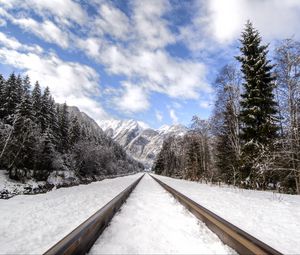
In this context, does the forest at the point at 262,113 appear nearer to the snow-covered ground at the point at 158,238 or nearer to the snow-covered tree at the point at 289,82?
the snow-covered tree at the point at 289,82

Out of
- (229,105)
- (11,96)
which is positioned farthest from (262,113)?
(11,96)

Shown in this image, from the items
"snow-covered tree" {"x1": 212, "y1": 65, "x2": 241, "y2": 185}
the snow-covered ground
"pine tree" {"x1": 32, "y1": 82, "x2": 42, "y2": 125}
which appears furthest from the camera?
"pine tree" {"x1": 32, "y1": 82, "x2": 42, "y2": 125}

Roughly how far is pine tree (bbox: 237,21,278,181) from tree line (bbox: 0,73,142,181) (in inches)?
970

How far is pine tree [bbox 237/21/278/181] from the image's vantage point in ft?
59.6

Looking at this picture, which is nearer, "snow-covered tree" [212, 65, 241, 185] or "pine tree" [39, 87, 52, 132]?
"snow-covered tree" [212, 65, 241, 185]

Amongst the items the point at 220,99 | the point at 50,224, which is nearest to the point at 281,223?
the point at 50,224

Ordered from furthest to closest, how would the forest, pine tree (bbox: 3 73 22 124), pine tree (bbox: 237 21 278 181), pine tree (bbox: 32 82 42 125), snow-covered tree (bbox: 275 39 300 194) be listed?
pine tree (bbox: 32 82 42 125) → pine tree (bbox: 3 73 22 124) → pine tree (bbox: 237 21 278 181) → snow-covered tree (bbox: 275 39 300 194) → the forest

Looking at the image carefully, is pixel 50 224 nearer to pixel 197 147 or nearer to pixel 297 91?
pixel 297 91

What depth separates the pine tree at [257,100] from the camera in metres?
18.2

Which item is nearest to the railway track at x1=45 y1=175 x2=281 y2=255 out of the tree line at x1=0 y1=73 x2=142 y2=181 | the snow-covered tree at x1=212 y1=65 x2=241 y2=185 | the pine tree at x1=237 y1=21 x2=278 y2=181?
the pine tree at x1=237 y1=21 x2=278 y2=181

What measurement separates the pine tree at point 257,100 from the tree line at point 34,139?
24.6 metres

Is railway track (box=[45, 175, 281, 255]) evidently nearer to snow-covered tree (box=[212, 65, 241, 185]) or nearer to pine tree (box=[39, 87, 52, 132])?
snow-covered tree (box=[212, 65, 241, 185])

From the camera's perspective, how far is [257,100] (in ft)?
61.4

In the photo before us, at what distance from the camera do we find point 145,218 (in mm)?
5535
